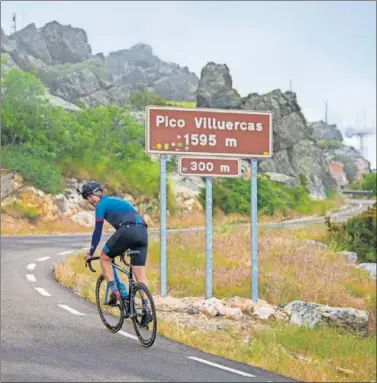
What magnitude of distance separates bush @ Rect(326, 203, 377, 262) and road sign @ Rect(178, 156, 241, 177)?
12890mm

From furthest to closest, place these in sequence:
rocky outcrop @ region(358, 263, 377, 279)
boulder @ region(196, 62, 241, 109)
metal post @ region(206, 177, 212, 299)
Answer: boulder @ region(196, 62, 241, 109) → rocky outcrop @ region(358, 263, 377, 279) → metal post @ region(206, 177, 212, 299)

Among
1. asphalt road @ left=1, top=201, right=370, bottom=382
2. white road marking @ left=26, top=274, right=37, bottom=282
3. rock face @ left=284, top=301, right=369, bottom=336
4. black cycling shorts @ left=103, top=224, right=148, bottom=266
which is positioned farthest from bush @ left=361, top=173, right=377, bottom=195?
black cycling shorts @ left=103, top=224, right=148, bottom=266

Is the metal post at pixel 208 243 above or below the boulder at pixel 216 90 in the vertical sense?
below

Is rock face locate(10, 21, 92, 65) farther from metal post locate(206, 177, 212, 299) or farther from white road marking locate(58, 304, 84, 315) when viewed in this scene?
white road marking locate(58, 304, 84, 315)

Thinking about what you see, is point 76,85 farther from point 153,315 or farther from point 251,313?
point 153,315

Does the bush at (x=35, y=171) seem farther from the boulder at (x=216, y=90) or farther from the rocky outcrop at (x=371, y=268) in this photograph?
the boulder at (x=216, y=90)

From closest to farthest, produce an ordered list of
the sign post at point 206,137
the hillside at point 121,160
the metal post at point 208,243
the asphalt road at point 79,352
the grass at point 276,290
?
the asphalt road at point 79,352 → the grass at point 276,290 → the sign post at point 206,137 → the metal post at point 208,243 → the hillside at point 121,160

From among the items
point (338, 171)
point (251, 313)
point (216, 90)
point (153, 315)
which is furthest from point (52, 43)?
point (153, 315)

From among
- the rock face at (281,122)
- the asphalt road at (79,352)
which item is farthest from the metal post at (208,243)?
the rock face at (281,122)

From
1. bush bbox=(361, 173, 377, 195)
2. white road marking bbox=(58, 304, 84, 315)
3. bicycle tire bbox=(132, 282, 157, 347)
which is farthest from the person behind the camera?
bush bbox=(361, 173, 377, 195)

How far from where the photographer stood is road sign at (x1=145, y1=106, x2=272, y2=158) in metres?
12.3

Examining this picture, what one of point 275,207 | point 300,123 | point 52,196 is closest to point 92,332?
point 52,196

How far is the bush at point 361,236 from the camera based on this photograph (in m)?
25.0

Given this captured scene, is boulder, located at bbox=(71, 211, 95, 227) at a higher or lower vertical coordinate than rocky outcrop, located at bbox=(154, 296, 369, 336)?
higher
